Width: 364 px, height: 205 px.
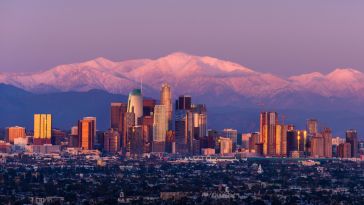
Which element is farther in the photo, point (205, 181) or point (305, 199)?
point (205, 181)

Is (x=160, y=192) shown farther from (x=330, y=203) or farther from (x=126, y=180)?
(x=126, y=180)

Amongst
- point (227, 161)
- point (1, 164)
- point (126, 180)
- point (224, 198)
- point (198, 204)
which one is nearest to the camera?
A: point (198, 204)

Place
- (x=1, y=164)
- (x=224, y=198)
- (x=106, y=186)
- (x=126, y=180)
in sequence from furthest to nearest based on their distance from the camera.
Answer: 1. (x=1, y=164)
2. (x=126, y=180)
3. (x=106, y=186)
4. (x=224, y=198)

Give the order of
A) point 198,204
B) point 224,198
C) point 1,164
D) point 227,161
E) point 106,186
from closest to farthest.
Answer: point 198,204, point 224,198, point 106,186, point 1,164, point 227,161

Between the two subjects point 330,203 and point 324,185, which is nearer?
point 330,203

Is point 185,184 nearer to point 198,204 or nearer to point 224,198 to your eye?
point 224,198

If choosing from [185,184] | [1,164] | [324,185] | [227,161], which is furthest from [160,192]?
[227,161]

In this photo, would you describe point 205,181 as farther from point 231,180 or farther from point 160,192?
point 160,192

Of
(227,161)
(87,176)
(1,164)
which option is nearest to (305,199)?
(87,176)

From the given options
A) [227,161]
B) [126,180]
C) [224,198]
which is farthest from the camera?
[227,161]
